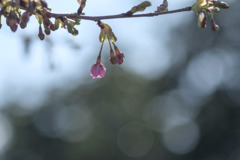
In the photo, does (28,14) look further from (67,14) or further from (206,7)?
(206,7)

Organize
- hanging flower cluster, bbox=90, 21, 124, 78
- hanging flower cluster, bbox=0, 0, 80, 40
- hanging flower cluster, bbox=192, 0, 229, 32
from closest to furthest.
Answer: hanging flower cluster, bbox=0, 0, 80, 40, hanging flower cluster, bbox=192, 0, 229, 32, hanging flower cluster, bbox=90, 21, 124, 78

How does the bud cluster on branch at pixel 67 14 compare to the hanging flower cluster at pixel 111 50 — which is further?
the hanging flower cluster at pixel 111 50

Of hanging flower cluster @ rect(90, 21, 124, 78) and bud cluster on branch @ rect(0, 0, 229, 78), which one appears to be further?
hanging flower cluster @ rect(90, 21, 124, 78)

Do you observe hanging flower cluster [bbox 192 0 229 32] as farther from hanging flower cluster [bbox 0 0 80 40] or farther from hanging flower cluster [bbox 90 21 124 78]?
hanging flower cluster [bbox 0 0 80 40]

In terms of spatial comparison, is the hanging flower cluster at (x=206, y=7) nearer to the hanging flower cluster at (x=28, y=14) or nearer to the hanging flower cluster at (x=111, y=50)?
the hanging flower cluster at (x=111, y=50)

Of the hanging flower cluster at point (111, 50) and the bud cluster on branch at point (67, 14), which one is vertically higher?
the bud cluster on branch at point (67, 14)

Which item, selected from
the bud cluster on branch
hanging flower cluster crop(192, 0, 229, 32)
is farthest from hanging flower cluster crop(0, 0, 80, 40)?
hanging flower cluster crop(192, 0, 229, 32)

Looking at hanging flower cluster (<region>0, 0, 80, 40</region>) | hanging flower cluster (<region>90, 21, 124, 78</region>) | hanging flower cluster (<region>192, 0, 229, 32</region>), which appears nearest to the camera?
hanging flower cluster (<region>0, 0, 80, 40</region>)

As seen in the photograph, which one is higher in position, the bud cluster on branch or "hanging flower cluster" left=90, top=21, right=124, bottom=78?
the bud cluster on branch

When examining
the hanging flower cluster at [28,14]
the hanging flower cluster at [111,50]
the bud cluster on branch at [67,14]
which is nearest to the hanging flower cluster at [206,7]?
the bud cluster on branch at [67,14]

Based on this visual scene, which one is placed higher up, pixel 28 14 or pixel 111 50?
pixel 28 14

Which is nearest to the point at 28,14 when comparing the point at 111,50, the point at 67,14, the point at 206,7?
the point at 67,14
